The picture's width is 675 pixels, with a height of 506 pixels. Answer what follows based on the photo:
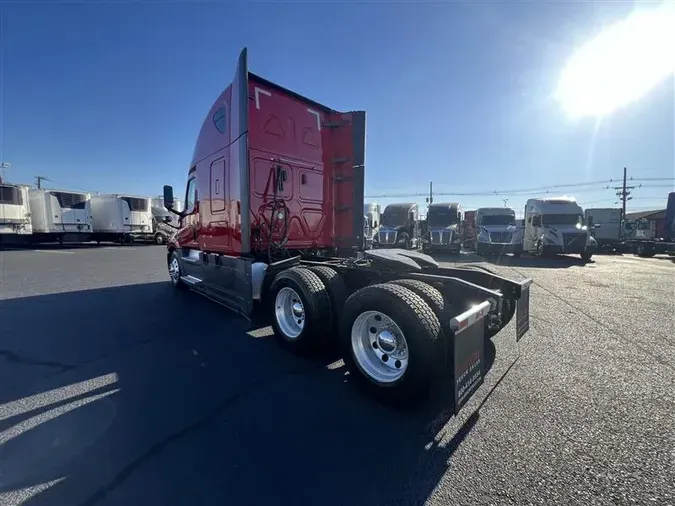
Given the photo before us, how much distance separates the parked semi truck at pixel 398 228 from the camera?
19.4 m

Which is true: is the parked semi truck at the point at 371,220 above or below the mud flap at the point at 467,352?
above

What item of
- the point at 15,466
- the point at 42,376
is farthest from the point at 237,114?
the point at 15,466

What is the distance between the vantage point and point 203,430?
2.49 meters

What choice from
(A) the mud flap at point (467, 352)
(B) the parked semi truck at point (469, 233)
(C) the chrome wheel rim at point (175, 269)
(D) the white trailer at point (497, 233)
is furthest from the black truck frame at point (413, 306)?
(B) the parked semi truck at point (469, 233)

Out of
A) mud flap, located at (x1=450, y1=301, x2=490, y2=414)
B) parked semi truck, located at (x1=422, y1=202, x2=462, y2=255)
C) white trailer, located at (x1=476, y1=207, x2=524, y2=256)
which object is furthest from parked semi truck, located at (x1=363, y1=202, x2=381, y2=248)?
mud flap, located at (x1=450, y1=301, x2=490, y2=414)

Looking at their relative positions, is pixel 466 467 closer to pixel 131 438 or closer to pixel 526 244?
pixel 131 438

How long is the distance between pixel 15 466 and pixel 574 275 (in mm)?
13647

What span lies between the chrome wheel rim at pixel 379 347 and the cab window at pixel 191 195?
198 inches

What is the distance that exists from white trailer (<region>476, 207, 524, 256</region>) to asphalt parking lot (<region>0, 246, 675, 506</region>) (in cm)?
1405

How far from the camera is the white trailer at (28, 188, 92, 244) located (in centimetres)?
1994

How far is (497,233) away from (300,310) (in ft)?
55.6

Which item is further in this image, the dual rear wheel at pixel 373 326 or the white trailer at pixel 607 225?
the white trailer at pixel 607 225

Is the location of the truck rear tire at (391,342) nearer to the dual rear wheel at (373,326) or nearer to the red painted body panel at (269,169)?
the dual rear wheel at (373,326)

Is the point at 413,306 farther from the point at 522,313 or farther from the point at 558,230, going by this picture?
the point at 558,230
